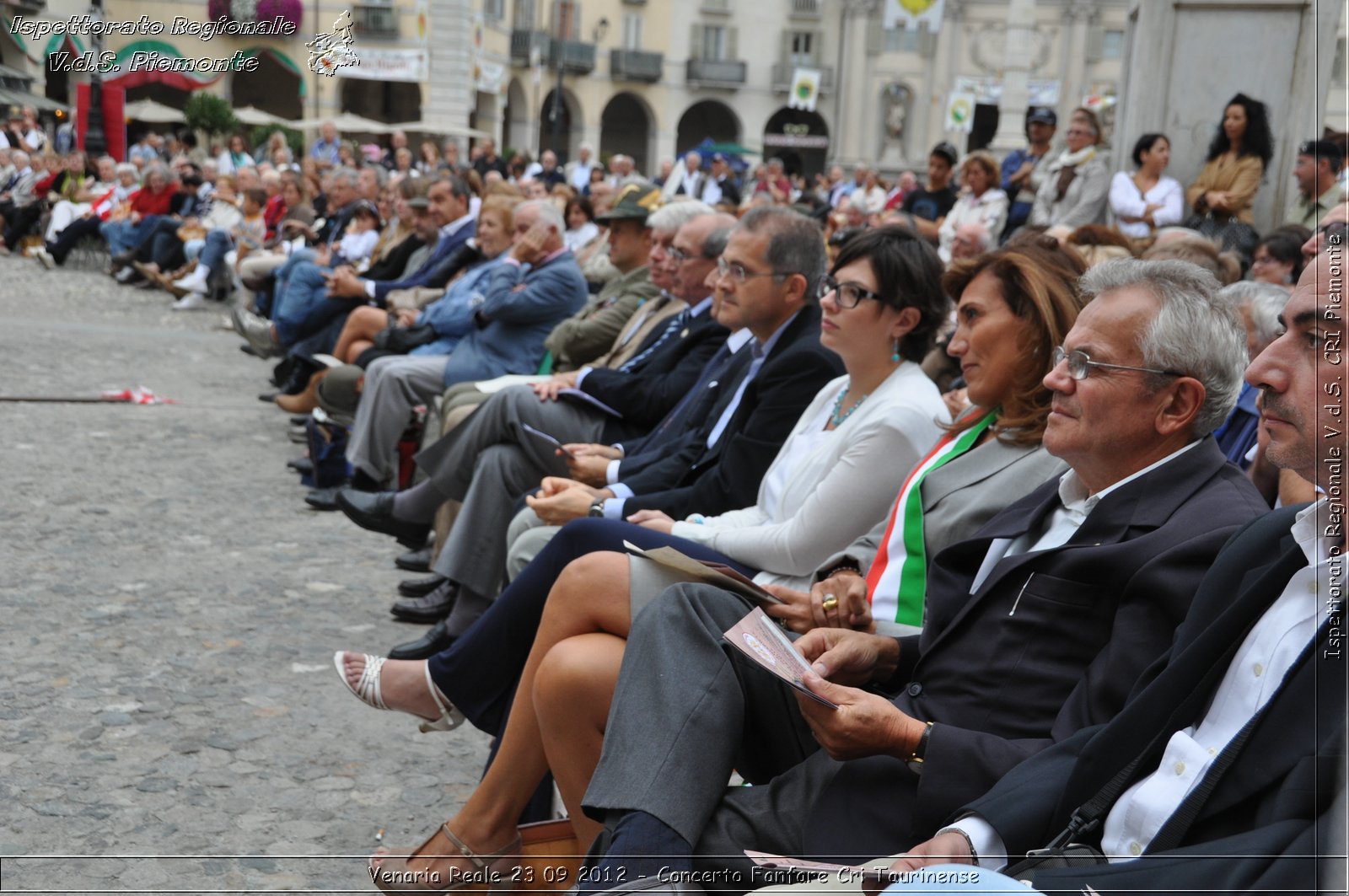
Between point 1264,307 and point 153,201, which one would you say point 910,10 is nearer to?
point 153,201

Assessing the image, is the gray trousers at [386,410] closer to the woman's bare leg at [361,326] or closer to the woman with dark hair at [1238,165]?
the woman's bare leg at [361,326]

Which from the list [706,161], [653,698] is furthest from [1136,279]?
[706,161]

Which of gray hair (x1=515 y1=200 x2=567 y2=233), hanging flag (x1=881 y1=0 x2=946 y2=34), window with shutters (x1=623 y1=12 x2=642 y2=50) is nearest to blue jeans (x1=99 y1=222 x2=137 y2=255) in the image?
hanging flag (x1=881 y1=0 x2=946 y2=34)

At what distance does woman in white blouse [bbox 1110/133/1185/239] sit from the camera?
7.34 metres

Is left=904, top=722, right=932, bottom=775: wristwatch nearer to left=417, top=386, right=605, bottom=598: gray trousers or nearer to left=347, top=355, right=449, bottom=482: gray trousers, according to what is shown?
left=417, top=386, right=605, bottom=598: gray trousers

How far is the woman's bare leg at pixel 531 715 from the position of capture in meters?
2.78

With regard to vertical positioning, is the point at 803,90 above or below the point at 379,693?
above

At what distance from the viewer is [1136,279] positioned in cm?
232

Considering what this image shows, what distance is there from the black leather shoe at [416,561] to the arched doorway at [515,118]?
47235 mm

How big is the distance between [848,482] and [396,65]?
111 feet

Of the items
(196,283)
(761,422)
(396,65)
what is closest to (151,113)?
(396,65)

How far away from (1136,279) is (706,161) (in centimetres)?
2081

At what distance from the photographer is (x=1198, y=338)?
224 cm

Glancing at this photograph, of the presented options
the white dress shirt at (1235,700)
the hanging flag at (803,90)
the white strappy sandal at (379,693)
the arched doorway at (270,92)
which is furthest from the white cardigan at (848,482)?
the arched doorway at (270,92)
